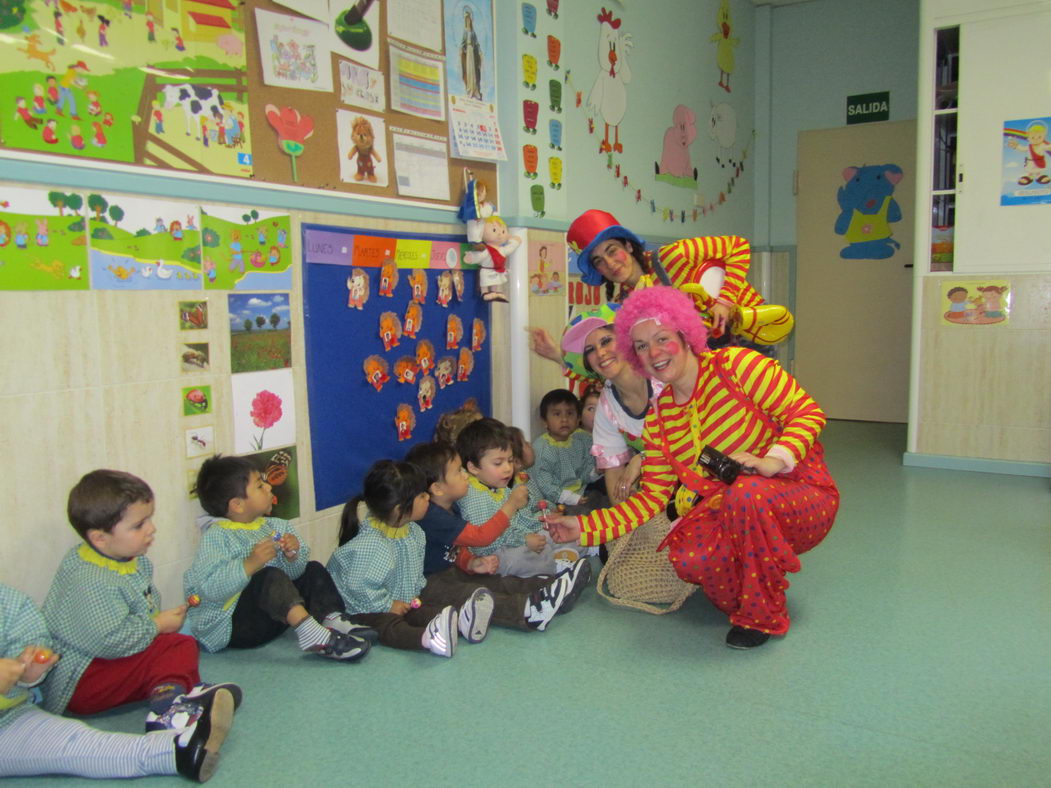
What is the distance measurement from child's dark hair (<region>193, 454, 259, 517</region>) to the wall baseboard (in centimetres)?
356

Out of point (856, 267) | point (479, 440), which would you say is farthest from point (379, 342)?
point (856, 267)

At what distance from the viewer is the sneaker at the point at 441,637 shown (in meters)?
2.18

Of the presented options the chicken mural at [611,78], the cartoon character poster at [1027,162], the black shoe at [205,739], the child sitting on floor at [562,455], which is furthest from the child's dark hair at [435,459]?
the cartoon character poster at [1027,162]

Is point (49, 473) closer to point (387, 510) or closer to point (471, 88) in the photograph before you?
point (387, 510)

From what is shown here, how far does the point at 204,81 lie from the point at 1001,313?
376 cm

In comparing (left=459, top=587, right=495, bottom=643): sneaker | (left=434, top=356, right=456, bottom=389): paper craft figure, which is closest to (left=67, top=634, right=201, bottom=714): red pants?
(left=459, top=587, right=495, bottom=643): sneaker

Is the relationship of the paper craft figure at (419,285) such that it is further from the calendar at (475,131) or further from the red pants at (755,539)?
the red pants at (755,539)

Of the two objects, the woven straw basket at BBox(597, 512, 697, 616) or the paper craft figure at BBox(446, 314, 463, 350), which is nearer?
the woven straw basket at BBox(597, 512, 697, 616)

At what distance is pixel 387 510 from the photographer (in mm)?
2328

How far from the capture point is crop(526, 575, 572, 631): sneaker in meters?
2.32

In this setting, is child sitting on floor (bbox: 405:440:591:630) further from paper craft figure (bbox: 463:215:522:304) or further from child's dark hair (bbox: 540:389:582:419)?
paper craft figure (bbox: 463:215:522:304)

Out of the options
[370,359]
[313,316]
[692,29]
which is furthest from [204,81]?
[692,29]

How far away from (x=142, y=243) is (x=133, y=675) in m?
1.03

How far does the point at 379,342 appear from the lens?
2885 millimetres
